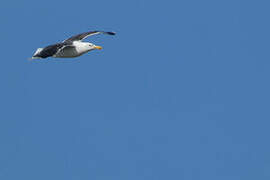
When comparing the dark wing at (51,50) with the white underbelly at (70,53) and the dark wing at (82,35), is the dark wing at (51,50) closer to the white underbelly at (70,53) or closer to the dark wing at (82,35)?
the white underbelly at (70,53)

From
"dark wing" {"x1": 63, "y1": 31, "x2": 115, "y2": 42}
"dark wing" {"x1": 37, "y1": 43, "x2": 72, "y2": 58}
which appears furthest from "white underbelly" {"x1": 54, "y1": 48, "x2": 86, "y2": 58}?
"dark wing" {"x1": 63, "y1": 31, "x2": 115, "y2": 42}

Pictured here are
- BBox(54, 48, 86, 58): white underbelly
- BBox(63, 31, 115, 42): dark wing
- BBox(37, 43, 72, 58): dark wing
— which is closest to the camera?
BBox(37, 43, 72, 58): dark wing

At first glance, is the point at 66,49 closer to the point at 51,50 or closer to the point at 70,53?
the point at 70,53

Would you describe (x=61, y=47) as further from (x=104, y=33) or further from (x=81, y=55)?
(x=104, y=33)

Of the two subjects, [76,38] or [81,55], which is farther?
[76,38]

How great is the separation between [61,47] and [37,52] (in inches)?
56.8

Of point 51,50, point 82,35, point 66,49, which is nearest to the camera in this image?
point 51,50

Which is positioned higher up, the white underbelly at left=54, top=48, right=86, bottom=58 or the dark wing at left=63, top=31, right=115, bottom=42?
the dark wing at left=63, top=31, right=115, bottom=42

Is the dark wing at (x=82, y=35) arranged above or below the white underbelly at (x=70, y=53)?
above

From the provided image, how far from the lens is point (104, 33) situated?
6756 centimetres

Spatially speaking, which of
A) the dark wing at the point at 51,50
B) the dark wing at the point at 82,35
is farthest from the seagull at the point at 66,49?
the dark wing at the point at 82,35

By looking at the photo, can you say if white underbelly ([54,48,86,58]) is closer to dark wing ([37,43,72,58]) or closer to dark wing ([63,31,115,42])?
dark wing ([37,43,72,58])

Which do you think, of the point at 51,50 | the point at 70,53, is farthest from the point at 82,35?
the point at 51,50

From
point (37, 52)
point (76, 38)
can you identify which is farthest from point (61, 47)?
point (76, 38)
